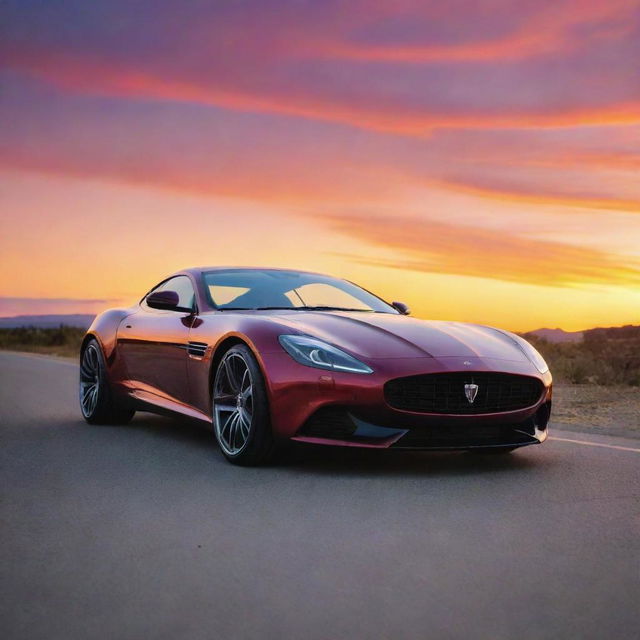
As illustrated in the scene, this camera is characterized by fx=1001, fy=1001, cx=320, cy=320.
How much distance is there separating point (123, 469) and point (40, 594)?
290cm

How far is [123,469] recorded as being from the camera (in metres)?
6.61

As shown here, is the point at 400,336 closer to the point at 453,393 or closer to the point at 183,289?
the point at 453,393

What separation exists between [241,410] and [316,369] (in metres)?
0.72

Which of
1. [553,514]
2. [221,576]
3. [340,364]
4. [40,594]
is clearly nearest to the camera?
[40,594]

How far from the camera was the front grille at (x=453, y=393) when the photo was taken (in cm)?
630

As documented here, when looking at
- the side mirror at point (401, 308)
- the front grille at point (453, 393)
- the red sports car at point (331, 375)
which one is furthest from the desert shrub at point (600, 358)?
the front grille at point (453, 393)

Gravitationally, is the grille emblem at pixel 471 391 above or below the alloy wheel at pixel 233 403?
above

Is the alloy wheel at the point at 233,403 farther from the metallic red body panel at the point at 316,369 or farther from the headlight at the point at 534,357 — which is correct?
the headlight at the point at 534,357

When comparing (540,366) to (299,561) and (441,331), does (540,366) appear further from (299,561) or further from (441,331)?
(299,561)

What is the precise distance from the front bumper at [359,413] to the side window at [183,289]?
1.82 m

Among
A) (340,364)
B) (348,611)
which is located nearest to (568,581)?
(348,611)

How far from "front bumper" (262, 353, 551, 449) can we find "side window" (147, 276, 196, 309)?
182 cm

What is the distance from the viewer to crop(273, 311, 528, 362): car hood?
6531 mm

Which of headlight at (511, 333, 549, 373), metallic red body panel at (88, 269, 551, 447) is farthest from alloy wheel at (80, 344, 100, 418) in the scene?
headlight at (511, 333, 549, 373)
